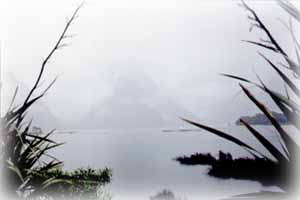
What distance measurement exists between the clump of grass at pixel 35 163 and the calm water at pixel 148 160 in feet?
0.14

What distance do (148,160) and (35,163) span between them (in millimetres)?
456

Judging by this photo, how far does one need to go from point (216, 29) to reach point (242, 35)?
113mm

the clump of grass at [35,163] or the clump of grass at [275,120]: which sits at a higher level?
the clump of grass at [275,120]

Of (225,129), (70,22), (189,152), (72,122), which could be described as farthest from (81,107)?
(225,129)

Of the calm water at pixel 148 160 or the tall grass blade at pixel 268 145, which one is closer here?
the tall grass blade at pixel 268 145

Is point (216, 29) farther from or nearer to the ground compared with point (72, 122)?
farther from the ground

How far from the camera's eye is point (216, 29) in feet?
5.55

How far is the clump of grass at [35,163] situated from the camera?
1.57 metres

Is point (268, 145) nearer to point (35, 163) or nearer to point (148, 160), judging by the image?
point (148, 160)

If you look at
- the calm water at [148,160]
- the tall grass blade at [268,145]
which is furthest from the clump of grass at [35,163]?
the tall grass blade at [268,145]

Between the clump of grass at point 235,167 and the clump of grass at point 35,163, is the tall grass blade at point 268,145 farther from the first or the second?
the clump of grass at point 35,163

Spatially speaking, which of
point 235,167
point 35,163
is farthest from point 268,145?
point 35,163

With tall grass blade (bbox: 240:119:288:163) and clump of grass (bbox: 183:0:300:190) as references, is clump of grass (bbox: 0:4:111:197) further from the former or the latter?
tall grass blade (bbox: 240:119:288:163)

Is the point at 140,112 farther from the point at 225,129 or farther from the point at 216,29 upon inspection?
the point at 216,29
